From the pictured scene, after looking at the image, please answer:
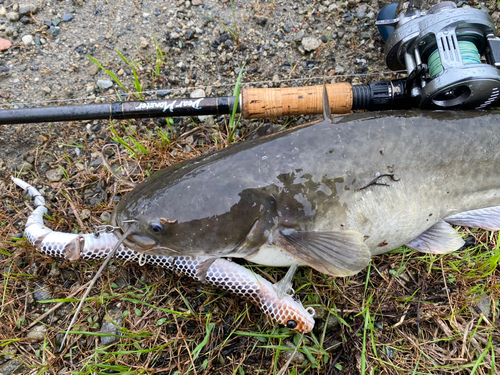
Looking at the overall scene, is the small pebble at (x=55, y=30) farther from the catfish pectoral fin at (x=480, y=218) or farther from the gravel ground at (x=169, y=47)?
the catfish pectoral fin at (x=480, y=218)

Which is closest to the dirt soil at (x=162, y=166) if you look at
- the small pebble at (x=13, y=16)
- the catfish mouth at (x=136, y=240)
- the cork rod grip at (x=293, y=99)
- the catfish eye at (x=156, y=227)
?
the small pebble at (x=13, y=16)

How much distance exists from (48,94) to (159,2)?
4.47ft

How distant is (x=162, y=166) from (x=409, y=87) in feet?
6.73

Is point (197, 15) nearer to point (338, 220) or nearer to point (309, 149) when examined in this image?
point (309, 149)

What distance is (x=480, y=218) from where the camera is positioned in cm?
266

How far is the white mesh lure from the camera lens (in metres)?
2.51

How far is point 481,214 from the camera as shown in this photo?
8.70ft

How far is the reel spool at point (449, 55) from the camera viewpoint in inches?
93.4

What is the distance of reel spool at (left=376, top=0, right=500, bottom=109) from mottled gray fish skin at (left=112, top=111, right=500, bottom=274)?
5.9 inches

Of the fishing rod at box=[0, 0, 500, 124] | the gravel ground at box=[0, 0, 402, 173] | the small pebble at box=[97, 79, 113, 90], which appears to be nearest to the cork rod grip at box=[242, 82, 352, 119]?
the fishing rod at box=[0, 0, 500, 124]

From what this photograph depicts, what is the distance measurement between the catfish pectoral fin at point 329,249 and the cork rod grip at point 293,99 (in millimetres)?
1044

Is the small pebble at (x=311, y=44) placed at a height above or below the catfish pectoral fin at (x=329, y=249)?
above

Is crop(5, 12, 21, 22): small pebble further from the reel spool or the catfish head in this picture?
the reel spool

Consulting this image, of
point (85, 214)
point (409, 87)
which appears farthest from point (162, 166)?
point (409, 87)
